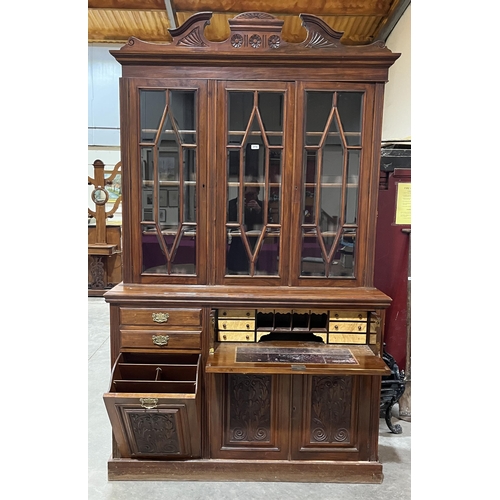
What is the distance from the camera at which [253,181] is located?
1947mm

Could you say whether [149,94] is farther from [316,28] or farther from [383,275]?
[383,275]

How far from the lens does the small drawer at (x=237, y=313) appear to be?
1.92 metres

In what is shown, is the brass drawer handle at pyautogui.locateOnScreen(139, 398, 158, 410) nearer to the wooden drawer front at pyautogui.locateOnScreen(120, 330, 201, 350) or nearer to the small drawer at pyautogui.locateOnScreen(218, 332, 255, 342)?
the wooden drawer front at pyautogui.locateOnScreen(120, 330, 201, 350)

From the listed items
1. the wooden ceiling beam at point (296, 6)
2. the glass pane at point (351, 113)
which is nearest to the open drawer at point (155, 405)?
the glass pane at point (351, 113)

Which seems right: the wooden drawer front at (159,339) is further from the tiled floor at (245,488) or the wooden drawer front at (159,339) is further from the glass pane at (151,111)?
the glass pane at (151,111)

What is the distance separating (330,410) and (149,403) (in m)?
0.92

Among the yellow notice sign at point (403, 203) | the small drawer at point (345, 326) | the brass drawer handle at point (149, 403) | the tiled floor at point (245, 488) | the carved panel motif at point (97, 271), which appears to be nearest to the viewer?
the brass drawer handle at point (149, 403)

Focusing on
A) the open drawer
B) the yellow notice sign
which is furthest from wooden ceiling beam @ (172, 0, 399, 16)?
the open drawer

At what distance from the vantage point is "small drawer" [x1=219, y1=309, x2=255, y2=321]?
1918 millimetres

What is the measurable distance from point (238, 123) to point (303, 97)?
0.35 m

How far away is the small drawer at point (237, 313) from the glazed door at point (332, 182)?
0.30 m

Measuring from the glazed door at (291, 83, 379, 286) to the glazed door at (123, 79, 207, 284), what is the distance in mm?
509

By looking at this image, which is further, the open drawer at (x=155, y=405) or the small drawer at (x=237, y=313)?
the small drawer at (x=237, y=313)

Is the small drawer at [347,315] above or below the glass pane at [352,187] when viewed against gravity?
below
